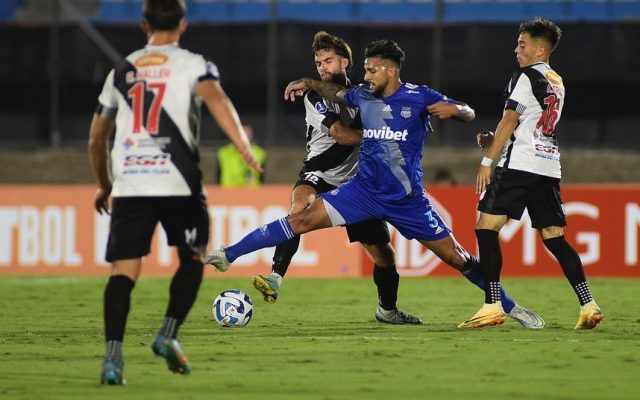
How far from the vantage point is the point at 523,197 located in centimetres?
911

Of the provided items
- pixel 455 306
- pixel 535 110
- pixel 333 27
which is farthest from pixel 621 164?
pixel 535 110

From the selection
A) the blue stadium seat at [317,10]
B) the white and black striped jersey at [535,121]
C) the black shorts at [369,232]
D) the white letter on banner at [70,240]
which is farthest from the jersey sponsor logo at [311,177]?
the blue stadium seat at [317,10]

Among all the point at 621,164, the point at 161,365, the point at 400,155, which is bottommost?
the point at 621,164

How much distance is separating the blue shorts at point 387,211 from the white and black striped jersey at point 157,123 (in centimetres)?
252

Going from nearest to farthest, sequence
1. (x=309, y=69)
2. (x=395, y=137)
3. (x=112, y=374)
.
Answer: (x=112, y=374) < (x=395, y=137) < (x=309, y=69)

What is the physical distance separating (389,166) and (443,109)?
1.79 ft

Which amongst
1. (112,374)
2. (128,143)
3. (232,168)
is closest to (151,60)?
(128,143)

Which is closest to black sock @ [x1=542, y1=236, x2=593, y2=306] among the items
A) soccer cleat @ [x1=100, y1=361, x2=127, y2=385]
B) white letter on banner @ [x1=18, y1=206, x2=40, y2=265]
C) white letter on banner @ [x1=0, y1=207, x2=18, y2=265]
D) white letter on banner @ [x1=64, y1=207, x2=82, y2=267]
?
soccer cleat @ [x1=100, y1=361, x2=127, y2=385]

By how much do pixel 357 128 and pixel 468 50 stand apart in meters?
9.06

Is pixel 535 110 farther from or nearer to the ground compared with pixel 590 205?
farther from the ground

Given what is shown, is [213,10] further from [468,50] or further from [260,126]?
[468,50]

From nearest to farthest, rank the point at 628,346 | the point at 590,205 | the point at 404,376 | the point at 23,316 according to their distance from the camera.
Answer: the point at 404,376 < the point at 628,346 < the point at 23,316 < the point at 590,205

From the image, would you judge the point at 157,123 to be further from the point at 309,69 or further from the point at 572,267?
the point at 309,69

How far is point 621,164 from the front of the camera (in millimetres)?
18031
